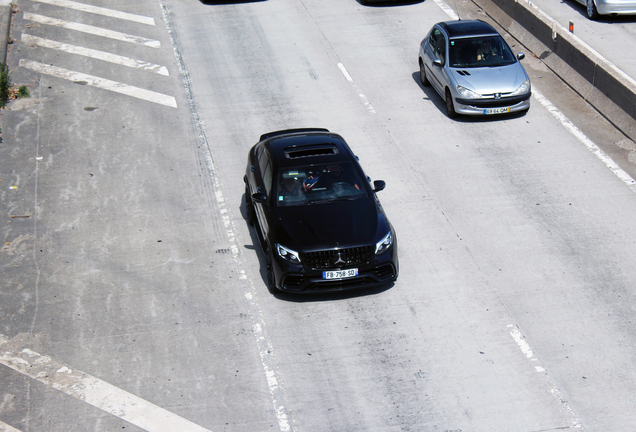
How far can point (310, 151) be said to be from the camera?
1128 centimetres

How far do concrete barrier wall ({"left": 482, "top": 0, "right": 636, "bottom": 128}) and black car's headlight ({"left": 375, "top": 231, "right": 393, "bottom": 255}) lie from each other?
7451 mm

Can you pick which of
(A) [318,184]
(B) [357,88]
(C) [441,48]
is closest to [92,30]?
(B) [357,88]

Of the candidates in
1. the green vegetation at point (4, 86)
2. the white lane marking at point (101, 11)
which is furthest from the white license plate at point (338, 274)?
the white lane marking at point (101, 11)

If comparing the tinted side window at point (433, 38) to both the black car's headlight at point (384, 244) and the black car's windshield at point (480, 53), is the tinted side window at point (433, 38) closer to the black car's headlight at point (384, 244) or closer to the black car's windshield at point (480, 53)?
the black car's windshield at point (480, 53)

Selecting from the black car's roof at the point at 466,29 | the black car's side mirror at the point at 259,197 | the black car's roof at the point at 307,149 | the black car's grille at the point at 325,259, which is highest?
the black car's roof at the point at 307,149

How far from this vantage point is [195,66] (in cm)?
1839

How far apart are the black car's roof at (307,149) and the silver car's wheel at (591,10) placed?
469 inches

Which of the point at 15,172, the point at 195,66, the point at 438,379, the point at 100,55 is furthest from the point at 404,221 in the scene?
the point at 100,55

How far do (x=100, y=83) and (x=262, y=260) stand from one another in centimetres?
856

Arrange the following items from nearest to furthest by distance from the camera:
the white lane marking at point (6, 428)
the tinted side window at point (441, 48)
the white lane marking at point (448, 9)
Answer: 1. the white lane marking at point (6, 428)
2. the tinted side window at point (441, 48)
3. the white lane marking at point (448, 9)

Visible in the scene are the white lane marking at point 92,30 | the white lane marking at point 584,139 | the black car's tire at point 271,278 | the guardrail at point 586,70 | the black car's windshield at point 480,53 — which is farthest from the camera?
the white lane marking at point 92,30

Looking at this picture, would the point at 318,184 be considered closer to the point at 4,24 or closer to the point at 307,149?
the point at 307,149

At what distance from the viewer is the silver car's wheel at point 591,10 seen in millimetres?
20311

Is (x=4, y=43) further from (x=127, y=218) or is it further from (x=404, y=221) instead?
(x=404, y=221)
